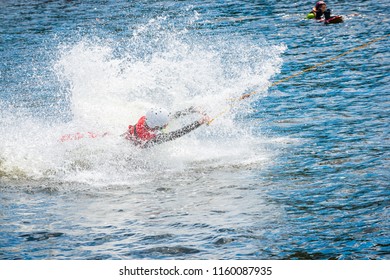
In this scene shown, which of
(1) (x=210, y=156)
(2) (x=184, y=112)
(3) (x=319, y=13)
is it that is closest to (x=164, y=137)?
(2) (x=184, y=112)

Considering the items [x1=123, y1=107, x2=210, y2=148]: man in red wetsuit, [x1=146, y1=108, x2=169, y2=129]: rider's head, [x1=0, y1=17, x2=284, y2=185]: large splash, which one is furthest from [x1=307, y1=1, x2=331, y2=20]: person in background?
[x1=146, y1=108, x2=169, y2=129]: rider's head

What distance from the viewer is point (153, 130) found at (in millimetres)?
15273

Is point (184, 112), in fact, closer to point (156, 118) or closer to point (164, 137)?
point (164, 137)

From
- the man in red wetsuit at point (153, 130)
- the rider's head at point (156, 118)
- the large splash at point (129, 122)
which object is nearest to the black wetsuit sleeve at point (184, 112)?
the man in red wetsuit at point (153, 130)

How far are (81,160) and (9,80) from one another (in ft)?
33.2

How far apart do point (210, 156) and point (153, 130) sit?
1375 millimetres

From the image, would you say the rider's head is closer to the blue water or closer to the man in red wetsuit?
the man in red wetsuit

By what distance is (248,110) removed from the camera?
19000 millimetres

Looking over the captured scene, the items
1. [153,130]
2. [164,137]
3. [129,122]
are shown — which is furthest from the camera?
[129,122]

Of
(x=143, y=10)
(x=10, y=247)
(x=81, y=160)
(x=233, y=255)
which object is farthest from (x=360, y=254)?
(x=143, y=10)

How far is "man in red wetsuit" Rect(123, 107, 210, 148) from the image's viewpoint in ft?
49.4

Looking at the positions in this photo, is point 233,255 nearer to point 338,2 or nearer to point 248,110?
point 248,110

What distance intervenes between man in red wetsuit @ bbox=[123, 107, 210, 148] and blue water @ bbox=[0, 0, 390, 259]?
28 centimetres

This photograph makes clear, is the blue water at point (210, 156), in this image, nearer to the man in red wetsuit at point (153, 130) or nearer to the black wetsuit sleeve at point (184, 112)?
the man in red wetsuit at point (153, 130)
